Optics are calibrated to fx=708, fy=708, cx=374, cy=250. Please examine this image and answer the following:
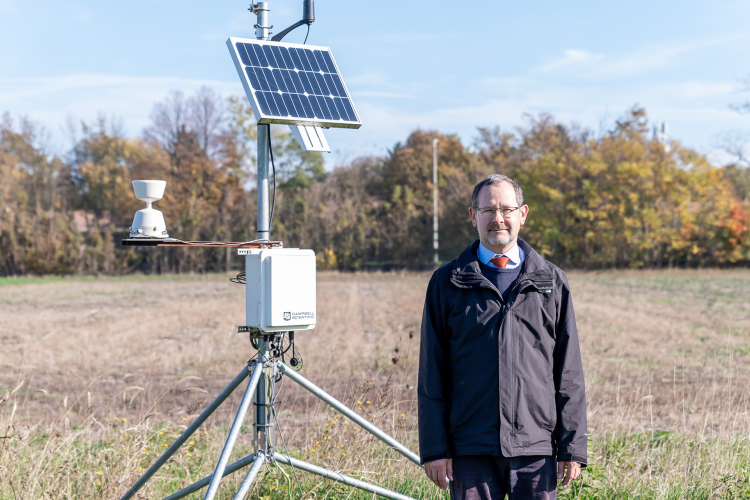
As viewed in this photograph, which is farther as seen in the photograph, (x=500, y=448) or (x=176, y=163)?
(x=176, y=163)

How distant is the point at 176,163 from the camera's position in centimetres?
4662

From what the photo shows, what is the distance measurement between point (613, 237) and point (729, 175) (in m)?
16.7

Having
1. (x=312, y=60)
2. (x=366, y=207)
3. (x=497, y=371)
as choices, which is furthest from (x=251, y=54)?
(x=366, y=207)

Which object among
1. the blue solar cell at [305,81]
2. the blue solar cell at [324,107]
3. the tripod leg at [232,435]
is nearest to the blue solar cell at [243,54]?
the blue solar cell at [305,81]

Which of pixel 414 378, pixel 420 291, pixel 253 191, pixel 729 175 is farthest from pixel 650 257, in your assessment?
pixel 414 378

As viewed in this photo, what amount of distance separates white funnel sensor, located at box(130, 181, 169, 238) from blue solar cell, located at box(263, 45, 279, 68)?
1.05 meters

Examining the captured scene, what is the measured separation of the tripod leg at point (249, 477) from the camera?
11.1 ft

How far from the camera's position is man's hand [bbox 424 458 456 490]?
3199 millimetres

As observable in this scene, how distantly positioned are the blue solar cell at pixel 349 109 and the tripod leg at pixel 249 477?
2042mm

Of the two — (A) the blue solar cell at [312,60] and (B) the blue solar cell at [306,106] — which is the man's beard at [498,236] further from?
(A) the blue solar cell at [312,60]

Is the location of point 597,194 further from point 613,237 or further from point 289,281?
point 289,281

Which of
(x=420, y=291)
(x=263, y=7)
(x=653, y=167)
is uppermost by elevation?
(x=653, y=167)

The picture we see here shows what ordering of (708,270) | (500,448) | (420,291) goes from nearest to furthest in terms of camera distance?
(500,448) < (420,291) < (708,270)

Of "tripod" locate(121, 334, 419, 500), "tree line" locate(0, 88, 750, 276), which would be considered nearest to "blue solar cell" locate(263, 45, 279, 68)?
"tripod" locate(121, 334, 419, 500)
